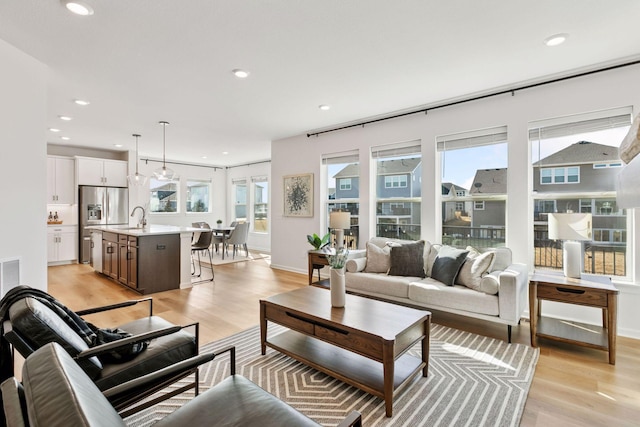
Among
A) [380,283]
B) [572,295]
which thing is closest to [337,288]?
[380,283]

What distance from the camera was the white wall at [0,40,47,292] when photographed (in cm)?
259

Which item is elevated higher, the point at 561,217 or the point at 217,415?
the point at 561,217

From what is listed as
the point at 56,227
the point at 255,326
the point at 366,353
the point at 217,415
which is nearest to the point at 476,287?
the point at 366,353

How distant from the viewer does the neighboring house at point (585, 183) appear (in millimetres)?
3113

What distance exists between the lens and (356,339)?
2025mm

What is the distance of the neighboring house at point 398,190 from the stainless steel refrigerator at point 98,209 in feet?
19.8

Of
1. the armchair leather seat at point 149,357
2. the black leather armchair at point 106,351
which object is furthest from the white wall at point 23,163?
the black leather armchair at point 106,351

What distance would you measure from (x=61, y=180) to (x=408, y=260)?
7.24 m

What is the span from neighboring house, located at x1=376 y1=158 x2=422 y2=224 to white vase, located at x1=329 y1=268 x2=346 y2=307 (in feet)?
7.86

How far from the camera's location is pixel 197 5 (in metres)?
2.12

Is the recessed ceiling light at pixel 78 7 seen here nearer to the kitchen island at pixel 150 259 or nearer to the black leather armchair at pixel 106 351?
the black leather armchair at pixel 106 351

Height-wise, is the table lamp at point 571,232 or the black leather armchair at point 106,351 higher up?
the table lamp at point 571,232

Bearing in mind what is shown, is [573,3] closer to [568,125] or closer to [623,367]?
[568,125]

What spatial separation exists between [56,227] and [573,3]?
8721mm
